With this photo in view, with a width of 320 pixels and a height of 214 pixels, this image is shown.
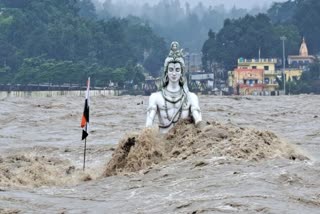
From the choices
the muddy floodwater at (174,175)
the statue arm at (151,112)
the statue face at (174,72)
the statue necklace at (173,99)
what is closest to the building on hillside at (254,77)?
the muddy floodwater at (174,175)

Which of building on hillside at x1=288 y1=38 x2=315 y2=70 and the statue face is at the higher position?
building on hillside at x1=288 y1=38 x2=315 y2=70

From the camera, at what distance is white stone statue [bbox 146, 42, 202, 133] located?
15.6 m

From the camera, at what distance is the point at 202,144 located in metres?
14.8

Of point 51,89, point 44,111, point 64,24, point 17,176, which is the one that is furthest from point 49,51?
point 17,176

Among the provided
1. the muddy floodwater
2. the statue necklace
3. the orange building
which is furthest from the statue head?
the orange building

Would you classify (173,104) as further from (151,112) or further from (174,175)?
(174,175)

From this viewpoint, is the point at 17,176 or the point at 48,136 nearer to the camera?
the point at 17,176

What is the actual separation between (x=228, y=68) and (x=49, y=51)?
1660cm

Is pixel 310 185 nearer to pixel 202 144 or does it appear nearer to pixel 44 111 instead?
pixel 202 144

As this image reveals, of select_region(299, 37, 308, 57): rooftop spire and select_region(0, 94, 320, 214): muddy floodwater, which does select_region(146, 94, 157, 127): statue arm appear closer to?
select_region(0, 94, 320, 214): muddy floodwater

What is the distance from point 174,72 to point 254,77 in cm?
8179

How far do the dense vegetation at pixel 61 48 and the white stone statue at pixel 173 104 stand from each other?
75.6 metres

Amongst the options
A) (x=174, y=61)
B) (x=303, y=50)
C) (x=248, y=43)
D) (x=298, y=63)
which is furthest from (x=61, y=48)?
(x=174, y=61)

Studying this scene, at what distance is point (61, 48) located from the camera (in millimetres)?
106375
